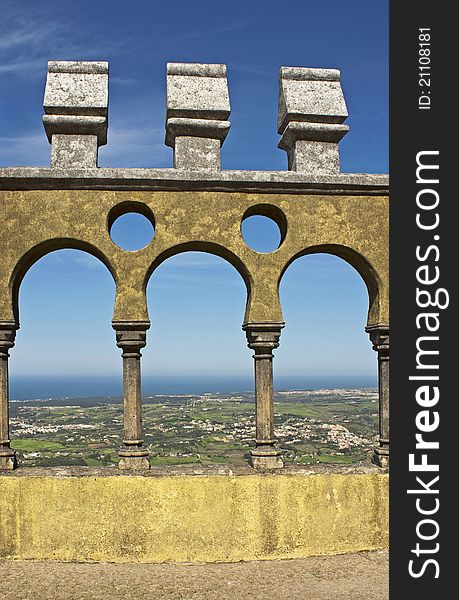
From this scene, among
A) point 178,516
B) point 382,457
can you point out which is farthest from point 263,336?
point 178,516

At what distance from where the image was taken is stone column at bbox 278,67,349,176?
7.13m

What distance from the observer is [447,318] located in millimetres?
5066

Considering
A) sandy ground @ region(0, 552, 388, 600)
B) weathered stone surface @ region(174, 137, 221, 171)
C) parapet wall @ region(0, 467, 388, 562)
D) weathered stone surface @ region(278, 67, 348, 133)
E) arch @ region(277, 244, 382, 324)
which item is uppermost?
weathered stone surface @ region(278, 67, 348, 133)

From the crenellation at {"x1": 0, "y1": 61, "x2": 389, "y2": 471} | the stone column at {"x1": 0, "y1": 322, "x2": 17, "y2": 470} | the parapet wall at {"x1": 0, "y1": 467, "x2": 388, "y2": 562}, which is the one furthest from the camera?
the crenellation at {"x1": 0, "y1": 61, "x2": 389, "y2": 471}

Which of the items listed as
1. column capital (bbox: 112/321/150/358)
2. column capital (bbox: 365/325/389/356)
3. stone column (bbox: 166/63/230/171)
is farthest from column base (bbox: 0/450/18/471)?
column capital (bbox: 365/325/389/356)

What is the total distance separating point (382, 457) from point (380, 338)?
136 cm

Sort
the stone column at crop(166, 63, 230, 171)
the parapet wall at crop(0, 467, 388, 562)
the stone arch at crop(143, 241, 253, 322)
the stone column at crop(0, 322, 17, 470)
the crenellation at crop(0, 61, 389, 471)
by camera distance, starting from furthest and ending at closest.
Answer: the stone column at crop(166, 63, 230, 171), the stone arch at crop(143, 241, 253, 322), the crenellation at crop(0, 61, 389, 471), the stone column at crop(0, 322, 17, 470), the parapet wall at crop(0, 467, 388, 562)

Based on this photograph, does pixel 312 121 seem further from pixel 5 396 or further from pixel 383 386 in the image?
pixel 5 396

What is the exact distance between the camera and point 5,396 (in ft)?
21.9

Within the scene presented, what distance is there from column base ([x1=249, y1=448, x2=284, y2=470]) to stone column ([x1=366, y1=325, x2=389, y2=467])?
1192 mm

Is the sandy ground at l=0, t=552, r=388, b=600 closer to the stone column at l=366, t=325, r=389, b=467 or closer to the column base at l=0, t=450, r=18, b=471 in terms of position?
the column base at l=0, t=450, r=18, b=471

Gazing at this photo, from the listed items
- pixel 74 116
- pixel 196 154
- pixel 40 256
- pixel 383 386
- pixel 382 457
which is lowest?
pixel 382 457

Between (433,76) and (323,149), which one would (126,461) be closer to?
(323,149)

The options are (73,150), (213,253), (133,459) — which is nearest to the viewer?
(133,459)
